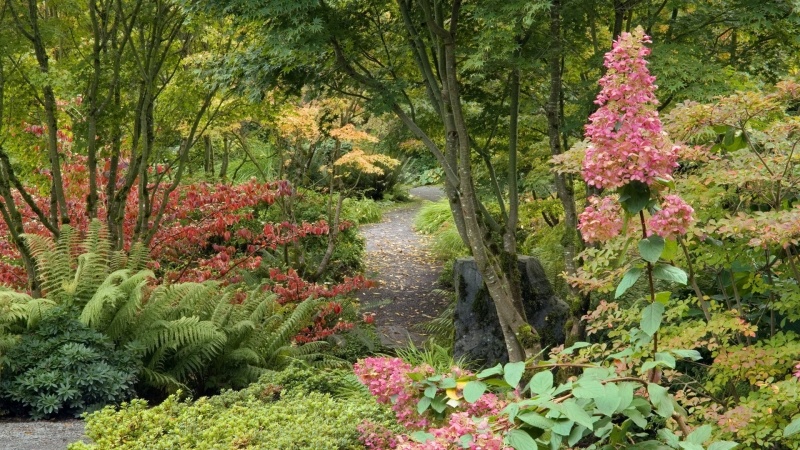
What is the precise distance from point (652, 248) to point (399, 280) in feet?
33.9

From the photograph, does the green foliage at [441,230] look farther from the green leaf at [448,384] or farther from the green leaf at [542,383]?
the green leaf at [542,383]

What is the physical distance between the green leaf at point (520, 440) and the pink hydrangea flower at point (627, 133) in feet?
2.14

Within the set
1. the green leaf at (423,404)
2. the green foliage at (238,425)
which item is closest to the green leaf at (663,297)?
the green leaf at (423,404)

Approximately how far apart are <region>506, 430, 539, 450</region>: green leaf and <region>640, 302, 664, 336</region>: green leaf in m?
0.41

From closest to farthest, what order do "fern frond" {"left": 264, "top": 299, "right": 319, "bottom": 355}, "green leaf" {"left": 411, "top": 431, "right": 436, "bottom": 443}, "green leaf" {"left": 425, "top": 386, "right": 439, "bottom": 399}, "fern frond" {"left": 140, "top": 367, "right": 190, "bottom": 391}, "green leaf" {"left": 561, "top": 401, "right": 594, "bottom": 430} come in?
1. "green leaf" {"left": 561, "top": 401, "right": 594, "bottom": 430}
2. "green leaf" {"left": 411, "top": 431, "right": 436, "bottom": 443}
3. "green leaf" {"left": 425, "top": 386, "right": 439, "bottom": 399}
4. "fern frond" {"left": 140, "top": 367, "right": 190, "bottom": 391}
5. "fern frond" {"left": 264, "top": 299, "right": 319, "bottom": 355}

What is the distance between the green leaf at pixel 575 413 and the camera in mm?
1874

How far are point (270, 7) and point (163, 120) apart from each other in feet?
12.9

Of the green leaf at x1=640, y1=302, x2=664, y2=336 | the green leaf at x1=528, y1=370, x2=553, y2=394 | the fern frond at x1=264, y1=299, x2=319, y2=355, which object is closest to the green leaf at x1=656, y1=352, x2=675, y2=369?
the green leaf at x1=640, y1=302, x2=664, y2=336

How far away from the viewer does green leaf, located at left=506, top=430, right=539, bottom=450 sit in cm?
193

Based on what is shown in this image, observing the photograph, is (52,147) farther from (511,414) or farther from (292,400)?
(511,414)

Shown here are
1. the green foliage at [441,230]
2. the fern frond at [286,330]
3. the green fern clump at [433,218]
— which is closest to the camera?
the fern frond at [286,330]

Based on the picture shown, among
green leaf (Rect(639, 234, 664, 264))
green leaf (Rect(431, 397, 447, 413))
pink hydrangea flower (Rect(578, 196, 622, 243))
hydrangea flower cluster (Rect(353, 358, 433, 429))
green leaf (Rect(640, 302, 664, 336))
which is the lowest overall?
hydrangea flower cluster (Rect(353, 358, 433, 429))

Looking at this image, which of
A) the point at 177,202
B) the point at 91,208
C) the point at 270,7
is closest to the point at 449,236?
the point at 177,202

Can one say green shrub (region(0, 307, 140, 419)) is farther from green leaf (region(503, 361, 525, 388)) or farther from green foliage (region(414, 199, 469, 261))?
green foliage (region(414, 199, 469, 261))
